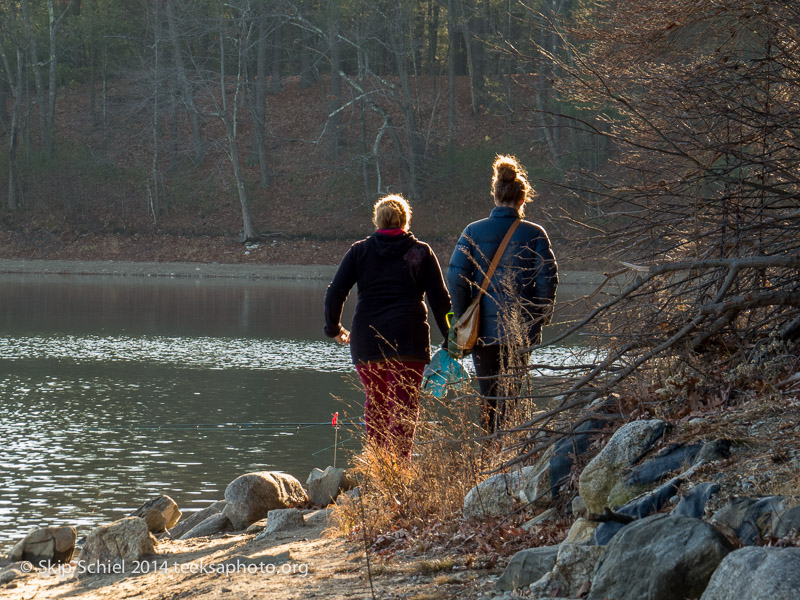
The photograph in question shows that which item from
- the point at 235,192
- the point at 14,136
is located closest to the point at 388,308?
the point at 235,192

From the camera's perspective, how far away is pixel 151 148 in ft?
159

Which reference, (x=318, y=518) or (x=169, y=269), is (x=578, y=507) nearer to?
(x=318, y=518)

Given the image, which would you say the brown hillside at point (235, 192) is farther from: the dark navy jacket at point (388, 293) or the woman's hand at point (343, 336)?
the dark navy jacket at point (388, 293)

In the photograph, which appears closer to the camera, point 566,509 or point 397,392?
point 566,509

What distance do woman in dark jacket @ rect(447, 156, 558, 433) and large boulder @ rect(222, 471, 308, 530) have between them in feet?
7.59

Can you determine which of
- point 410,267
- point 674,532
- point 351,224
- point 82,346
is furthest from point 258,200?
point 674,532

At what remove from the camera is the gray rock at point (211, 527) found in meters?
7.98

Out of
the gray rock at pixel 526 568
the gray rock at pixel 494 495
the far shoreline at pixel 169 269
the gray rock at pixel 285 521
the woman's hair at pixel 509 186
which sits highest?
the woman's hair at pixel 509 186

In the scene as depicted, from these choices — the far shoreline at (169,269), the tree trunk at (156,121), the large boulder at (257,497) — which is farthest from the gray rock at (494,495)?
the tree trunk at (156,121)

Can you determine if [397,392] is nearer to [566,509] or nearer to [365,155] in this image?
[566,509]

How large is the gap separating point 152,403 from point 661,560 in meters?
11.2

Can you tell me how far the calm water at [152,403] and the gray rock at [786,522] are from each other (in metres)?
3.67

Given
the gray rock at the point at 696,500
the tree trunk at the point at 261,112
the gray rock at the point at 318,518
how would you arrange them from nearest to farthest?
the gray rock at the point at 696,500
the gray rock at the point at 318,518
the tree trunk at the point at 261,112

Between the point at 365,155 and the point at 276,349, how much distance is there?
23.6 m
